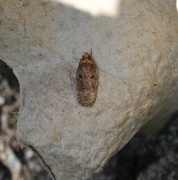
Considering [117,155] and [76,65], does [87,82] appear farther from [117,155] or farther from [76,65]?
[117,155]

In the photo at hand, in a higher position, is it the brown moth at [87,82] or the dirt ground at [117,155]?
the brown moth at [87,82]

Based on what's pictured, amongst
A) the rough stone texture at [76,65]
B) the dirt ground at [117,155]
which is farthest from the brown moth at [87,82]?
the dirt ground at [117,155]

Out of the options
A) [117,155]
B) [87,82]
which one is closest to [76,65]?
[87,82]

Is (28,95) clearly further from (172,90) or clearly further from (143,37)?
(172,90)

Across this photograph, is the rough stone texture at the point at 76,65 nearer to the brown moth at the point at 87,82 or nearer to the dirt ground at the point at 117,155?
the brown moth at the point at 87,82

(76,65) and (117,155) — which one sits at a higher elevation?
(76,65)

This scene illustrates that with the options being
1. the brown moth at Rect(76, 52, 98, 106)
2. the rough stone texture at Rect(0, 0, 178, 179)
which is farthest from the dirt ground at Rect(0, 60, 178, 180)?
the brown moth at Rect(76, 52, 98, 106)

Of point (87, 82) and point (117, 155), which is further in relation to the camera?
point (117, 155)
